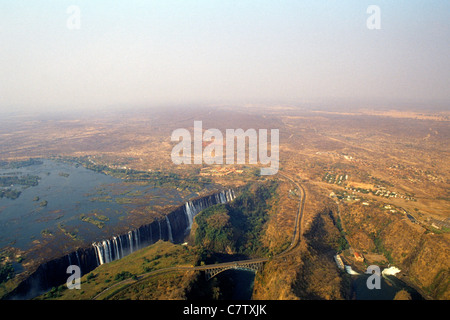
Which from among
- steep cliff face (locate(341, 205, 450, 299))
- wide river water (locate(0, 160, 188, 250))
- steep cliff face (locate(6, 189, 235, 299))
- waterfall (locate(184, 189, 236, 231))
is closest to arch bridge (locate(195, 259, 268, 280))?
steep cliff face (locate(6, 189, 235, 299))

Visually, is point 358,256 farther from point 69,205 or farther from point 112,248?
point 69,205

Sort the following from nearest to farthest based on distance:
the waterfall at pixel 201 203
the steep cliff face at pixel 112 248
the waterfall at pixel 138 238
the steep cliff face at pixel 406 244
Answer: the steep cliff face at pixel 112 248, the steep cliff face at pixel 406 244, the waterfall at pixel 138 238, the waterfall at pixel 201 203

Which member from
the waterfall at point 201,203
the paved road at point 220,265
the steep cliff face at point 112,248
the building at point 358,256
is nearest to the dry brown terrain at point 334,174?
the paved road at point 220,265

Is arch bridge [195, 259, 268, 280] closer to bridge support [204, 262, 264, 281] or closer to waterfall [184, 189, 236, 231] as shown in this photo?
bridge support [204, 262, 264, 281]

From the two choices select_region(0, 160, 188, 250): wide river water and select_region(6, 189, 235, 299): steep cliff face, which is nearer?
select_region(6, 189, 235, 299): steep cliff face

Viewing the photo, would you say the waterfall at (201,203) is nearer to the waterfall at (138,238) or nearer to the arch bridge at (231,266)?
the waterfall at (138,238)

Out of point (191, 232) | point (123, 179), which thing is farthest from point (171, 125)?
point (191, 232)

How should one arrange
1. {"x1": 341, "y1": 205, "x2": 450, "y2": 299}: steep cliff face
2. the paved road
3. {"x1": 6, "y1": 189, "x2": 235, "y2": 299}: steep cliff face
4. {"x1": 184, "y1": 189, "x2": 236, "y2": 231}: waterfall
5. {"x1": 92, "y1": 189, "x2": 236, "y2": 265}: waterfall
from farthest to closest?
{"x1": 184, "y1": 189, "x2": 236, "y2": 231}: waterfall → {"x1": 92, "y1": 189, "x2": 236, "y2": 265}: waterfall → {"x1": 341, "y1": 205, "x2": 450, "y2": 299}: steep cliff face → {"x1": 6, "y1": 189, "x2": 235, "y2": 299}: steep cliff face → the paved road
